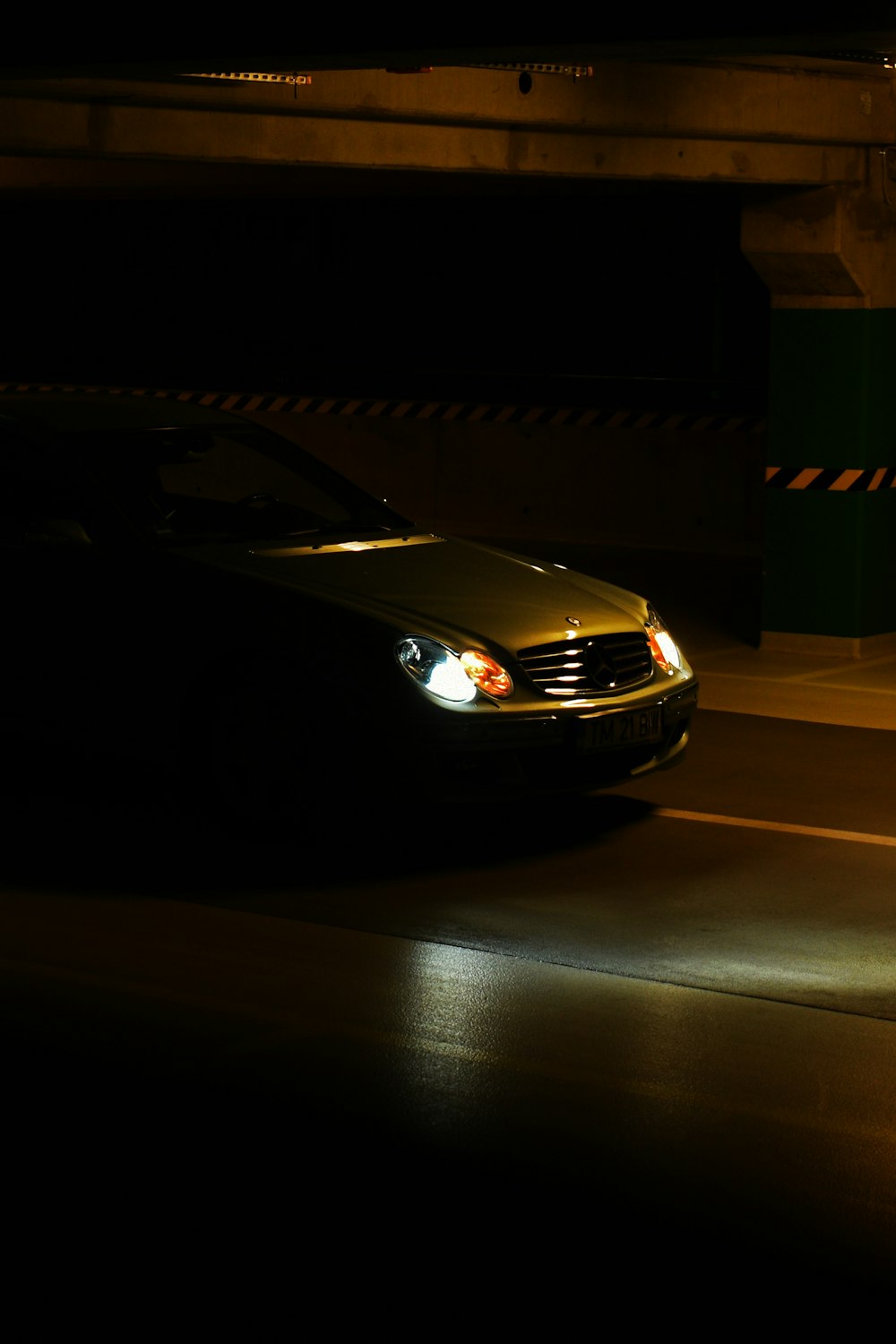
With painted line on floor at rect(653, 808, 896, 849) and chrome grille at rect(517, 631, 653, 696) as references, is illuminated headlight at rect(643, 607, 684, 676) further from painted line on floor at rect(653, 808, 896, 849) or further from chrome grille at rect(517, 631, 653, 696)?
painted line on floor at rect(653, 808, 896, 849)

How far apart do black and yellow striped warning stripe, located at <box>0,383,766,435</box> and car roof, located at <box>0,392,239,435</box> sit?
880cm

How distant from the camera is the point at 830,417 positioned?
13617 millimetres

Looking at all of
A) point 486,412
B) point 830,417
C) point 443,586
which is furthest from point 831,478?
point 486,412

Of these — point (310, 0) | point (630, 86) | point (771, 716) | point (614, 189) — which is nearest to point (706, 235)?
point (614, 189)

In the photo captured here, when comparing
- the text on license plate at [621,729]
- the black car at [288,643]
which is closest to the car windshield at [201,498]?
the black car at [288,643]

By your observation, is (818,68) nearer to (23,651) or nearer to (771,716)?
(771,716)

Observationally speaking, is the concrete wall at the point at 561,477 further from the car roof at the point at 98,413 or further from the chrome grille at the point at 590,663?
the chrome grille at the point at 590,663

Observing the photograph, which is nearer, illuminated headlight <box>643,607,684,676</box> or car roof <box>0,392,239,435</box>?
illuminated headlight <box>643,607,684,676</box>

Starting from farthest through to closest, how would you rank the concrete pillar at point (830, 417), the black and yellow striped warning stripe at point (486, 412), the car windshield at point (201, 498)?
1. the black and yellow striped warning stripe at point (486, 412)
2. the concrete pillar at point (830, 417)
3. the car windshield at point (201, 498)

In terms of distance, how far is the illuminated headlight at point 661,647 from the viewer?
869 cm

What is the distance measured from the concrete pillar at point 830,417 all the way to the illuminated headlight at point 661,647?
485cm

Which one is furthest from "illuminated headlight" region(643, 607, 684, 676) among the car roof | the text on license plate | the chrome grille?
the car roof

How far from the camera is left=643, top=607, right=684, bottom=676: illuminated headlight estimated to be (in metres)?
8.69

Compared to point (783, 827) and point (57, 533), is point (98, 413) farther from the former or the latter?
point (783, 827)
